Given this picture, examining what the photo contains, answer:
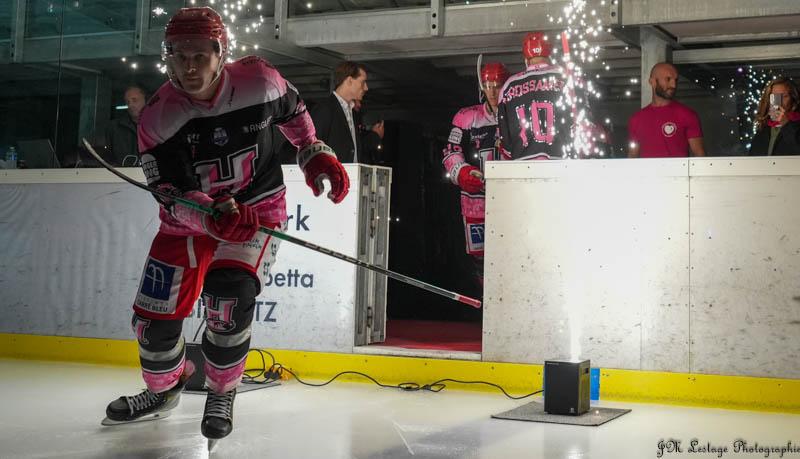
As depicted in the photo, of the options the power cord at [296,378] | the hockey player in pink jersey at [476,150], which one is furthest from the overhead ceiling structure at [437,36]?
the power cord at [296,378]

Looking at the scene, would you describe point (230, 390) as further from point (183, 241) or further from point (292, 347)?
point (292, 347)

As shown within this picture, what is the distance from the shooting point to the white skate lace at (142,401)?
410 centimetres

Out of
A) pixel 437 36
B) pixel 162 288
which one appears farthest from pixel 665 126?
pixel 162 288

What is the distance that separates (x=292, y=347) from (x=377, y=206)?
3.38 ft

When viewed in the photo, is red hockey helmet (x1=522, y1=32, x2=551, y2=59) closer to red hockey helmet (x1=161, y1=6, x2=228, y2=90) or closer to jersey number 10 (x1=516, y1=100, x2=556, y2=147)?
jersey number 10 (x1=516, y1=100, x2=556, y2=147)

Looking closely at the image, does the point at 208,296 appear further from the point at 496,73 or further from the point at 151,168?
the point at 496,73

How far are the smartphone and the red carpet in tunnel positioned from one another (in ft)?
7.67

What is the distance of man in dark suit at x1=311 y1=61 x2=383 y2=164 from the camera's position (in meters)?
6.50

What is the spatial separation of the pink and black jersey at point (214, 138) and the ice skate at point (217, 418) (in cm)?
64

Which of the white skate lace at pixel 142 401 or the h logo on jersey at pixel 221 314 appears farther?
the white skate lace at pixel 142 401

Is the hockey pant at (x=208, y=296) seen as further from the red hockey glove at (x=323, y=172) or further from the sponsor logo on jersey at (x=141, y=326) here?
the red hockey glove at (x=323, y=172)

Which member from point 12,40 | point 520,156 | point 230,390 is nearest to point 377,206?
point 520,156

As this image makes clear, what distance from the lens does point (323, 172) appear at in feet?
12.8

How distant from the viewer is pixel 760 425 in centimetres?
436
